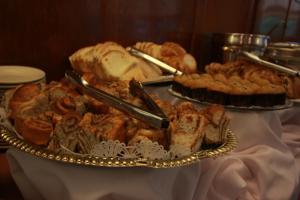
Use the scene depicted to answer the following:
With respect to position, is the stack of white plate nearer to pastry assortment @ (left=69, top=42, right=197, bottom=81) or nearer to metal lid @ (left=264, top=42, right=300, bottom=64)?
pastry assortment @ (left=69, top=42, right=197, bottom=81)

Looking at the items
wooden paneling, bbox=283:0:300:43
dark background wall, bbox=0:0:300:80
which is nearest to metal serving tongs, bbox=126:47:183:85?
dark background wall, bbox=0:0:300:80

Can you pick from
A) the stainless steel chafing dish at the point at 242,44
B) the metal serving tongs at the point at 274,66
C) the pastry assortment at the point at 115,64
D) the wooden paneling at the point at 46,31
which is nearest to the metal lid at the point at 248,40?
the stainless steel chafing dish at the point at 242,44

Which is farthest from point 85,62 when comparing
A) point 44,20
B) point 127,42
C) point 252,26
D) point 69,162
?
point 252,26

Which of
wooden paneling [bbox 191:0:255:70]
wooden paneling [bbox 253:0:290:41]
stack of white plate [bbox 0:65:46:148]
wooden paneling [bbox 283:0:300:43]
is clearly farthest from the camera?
wooden paneling [bbox 283:0:300:43]

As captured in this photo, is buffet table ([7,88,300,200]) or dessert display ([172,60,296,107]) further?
dessert display ([172,60,296,107])

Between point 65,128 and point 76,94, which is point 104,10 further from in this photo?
point 65,128

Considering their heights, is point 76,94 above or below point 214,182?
above

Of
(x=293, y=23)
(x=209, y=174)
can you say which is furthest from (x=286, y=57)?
(x=293, y=23)

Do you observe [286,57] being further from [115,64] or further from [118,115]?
[118,115]

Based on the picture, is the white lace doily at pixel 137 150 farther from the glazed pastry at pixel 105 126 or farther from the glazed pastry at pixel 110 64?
the glazed pastry at pixel 110 64
